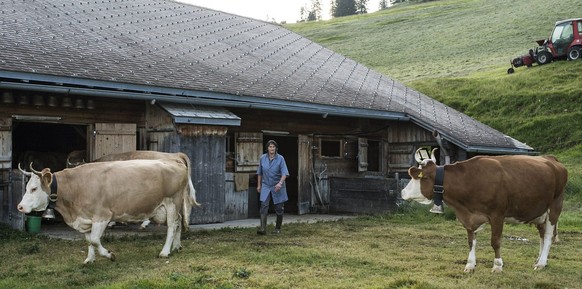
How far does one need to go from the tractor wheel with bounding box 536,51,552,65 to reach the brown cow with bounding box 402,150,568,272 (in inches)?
1093

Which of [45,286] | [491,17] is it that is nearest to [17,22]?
[45,286]

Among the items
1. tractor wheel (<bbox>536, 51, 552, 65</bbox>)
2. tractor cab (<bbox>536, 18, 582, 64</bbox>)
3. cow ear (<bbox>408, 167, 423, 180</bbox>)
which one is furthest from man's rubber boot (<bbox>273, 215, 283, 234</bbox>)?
tractor wheel (<bbox>536, 51, 552, 65</bbox>)

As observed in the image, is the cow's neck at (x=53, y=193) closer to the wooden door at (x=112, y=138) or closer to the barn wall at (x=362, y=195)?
the wooden door at (x=112, y=138)

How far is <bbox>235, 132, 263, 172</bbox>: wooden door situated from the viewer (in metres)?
14.3

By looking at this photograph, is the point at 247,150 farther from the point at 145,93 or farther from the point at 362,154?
the point at 362,154

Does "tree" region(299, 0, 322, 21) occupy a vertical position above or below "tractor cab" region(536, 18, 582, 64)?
above

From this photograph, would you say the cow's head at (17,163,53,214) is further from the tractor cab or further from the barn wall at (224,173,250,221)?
the tractor cab

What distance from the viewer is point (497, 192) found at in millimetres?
7773

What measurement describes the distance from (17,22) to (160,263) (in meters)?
7.32

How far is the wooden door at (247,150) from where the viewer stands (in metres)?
14.3

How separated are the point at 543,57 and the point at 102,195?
30894 millimetres

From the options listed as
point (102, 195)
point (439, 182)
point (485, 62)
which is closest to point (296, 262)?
point (439, 182)

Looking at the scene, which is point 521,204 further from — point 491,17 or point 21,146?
point 491,17

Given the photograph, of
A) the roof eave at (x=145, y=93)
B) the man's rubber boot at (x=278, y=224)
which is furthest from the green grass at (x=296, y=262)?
the roof eave at (x=145, y=93)
